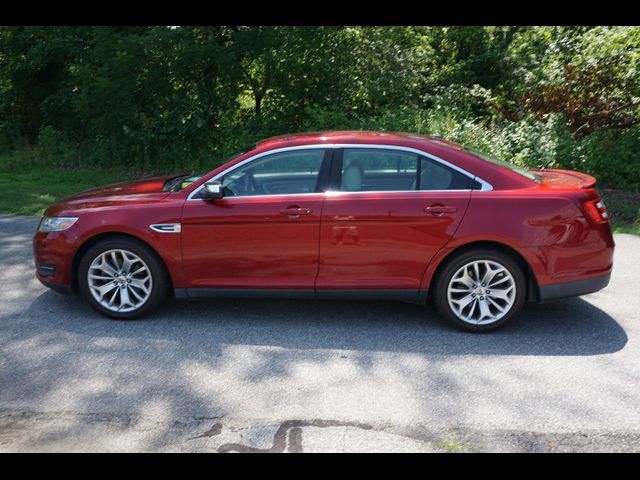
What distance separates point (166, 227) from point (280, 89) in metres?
9.86

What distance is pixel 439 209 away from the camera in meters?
5.12

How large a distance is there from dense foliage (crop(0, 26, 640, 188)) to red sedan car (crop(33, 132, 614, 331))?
7424 millimetres

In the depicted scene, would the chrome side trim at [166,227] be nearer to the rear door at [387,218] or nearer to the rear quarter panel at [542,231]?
the rear door at [387,218]

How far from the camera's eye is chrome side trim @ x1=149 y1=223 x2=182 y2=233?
5.32 meters

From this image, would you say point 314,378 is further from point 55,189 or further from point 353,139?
point 55,189

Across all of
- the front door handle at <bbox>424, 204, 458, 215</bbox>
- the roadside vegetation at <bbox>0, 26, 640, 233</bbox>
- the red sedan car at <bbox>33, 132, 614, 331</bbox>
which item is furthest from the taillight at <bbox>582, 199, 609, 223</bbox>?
the roadside vegetation at <bbox>0, 26, 640, 233</bbox>

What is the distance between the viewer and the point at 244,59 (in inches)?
572

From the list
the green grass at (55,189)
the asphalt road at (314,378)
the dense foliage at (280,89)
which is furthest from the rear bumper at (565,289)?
the dense foliage at (280,89)

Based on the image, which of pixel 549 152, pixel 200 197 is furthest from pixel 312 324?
pixel 549 152

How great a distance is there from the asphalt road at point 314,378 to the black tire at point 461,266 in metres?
0.11

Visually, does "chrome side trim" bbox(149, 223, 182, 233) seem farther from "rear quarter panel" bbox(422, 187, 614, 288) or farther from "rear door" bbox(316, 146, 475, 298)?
"rear quarter panel" bbox(422, 187, 614, 288)

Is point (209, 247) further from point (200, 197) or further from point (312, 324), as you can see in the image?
point (312, 324)

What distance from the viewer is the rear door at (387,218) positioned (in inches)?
202

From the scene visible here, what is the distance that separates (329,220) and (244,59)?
33.7 ft
